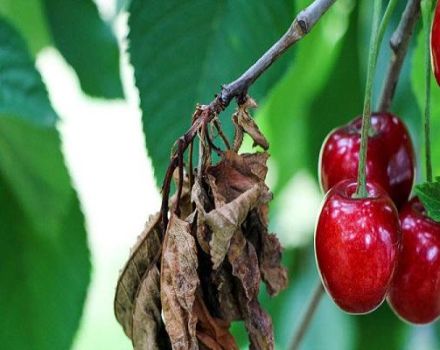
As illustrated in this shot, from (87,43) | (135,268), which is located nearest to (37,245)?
(87,43)

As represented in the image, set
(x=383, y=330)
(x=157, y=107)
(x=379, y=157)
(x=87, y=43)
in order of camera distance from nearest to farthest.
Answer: (x=379, y=157) < (x=157, y=107) < (x=87, y=43) < (x=383, y=330)

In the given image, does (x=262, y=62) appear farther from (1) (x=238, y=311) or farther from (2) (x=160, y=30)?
(2) (x=160, y=30)

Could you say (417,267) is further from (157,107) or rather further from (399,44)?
(157,107)

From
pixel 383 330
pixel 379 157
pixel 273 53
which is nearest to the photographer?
pixel 273 53

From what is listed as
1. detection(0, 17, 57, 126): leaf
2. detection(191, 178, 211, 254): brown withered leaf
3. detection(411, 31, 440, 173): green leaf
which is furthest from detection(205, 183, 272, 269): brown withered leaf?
detection(411, 31, 440, 173): green leaf

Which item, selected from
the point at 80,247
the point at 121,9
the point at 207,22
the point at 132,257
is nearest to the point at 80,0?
the point at 121,9

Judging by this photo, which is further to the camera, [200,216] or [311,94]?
[311,94]
